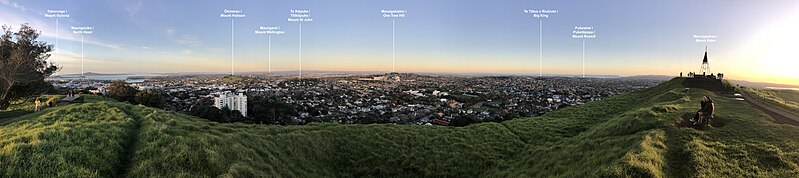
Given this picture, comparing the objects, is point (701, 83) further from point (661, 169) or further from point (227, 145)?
point (227, 145)

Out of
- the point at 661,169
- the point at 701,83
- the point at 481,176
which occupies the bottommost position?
the point at 481,176

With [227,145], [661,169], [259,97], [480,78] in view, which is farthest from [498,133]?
[480,78]

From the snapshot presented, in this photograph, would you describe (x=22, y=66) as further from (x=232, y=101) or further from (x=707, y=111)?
(x=707, y=111)

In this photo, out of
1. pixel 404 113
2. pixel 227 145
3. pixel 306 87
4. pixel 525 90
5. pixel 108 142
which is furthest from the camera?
pixel 306 87

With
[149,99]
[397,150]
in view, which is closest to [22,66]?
[149,99]

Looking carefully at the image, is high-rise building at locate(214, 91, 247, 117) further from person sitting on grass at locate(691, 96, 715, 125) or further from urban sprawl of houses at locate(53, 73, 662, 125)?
person sitting on grass at locate(691, 96, 715, 125)

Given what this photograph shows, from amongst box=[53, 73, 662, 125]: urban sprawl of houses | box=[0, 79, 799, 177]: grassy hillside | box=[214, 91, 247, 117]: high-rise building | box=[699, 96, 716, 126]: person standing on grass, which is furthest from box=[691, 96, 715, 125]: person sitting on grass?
box=[214, 91, 247, 117]: high-rise building
